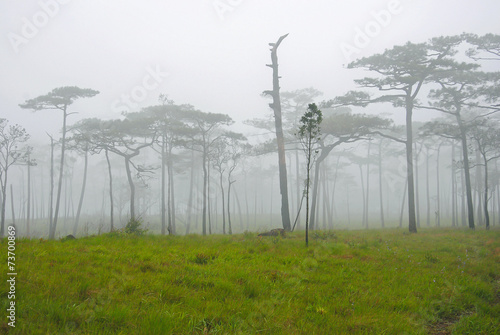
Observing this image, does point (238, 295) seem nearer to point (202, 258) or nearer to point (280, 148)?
point (202, 258)

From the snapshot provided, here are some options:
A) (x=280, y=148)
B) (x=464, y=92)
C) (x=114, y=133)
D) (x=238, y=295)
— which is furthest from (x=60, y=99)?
(x=464, y=92)

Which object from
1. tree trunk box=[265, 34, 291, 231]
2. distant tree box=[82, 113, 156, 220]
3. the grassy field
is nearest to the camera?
the grassy field

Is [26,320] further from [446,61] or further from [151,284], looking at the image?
[446,61]

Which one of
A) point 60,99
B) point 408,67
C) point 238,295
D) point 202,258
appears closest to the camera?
point 238,295

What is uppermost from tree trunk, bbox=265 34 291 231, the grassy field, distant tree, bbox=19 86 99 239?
distant tree, bbox=19 86 99 239

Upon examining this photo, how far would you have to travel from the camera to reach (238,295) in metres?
4.37

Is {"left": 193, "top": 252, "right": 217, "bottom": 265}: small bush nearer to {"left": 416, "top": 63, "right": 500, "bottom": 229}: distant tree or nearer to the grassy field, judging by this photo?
the grassy field

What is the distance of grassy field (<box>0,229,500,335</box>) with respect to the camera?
10.4ft

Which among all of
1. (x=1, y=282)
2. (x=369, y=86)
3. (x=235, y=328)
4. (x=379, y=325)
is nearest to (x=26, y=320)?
(x=1, y=282)

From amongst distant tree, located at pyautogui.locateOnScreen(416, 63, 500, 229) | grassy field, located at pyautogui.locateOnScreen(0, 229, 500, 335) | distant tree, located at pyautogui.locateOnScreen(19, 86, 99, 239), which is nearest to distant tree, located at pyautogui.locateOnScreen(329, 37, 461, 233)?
distant tree, located at pyautogui.locateOnScreen(416, 63, 500, 229)

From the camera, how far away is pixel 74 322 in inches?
117

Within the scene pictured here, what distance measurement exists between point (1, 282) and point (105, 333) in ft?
7.13

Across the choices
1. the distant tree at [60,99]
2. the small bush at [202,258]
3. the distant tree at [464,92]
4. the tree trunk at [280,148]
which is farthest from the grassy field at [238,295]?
the distant tree at [60,99]

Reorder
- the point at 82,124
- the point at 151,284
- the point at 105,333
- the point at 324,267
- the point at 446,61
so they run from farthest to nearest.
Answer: the point at 82,124 < the point at 446,61 < the point at 324,267 < the point at 151,284 < the point at 105,333
